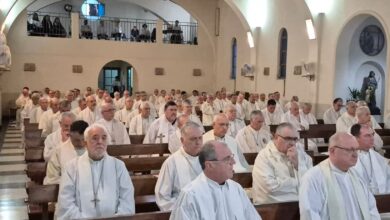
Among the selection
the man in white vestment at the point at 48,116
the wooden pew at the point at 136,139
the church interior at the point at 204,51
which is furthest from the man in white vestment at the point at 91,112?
the church interior at the point at 204,51

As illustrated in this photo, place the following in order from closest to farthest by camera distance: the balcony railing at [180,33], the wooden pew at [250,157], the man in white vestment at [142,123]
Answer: the wooden pew at [250,157], the man in white vestment at [142,123], the balcony railing at [180,33]

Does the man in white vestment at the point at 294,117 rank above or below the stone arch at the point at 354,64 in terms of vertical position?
below

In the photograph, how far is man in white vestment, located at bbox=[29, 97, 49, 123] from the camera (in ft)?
35.7

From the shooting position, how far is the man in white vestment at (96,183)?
13.1 ft

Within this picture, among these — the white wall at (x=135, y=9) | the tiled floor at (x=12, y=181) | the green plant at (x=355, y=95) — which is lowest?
the tiled floor at (x=12, y=181)

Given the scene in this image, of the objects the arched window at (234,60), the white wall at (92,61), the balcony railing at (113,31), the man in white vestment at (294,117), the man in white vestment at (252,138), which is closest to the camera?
the man in white vestment at (252,138)

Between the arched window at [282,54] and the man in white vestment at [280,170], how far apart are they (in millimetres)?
11878

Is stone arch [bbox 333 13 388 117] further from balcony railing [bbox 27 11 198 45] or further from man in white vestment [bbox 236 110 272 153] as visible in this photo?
balcony railing [bbox 27 11 198 45]

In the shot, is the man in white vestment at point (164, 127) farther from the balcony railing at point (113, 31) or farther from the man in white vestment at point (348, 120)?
the balcony railing at point (113, 31)

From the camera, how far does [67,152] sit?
4938 millimetres

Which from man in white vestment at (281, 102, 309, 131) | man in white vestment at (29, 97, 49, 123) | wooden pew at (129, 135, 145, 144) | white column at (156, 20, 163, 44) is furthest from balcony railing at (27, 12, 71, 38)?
wooden pew at (129, 135, 145, 144)

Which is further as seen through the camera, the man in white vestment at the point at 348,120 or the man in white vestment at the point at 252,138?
the man in white vestment at the point at 348,120

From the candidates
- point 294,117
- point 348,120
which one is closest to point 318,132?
point 348,120

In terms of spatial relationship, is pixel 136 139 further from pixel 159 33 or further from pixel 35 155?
pixel 159 33
